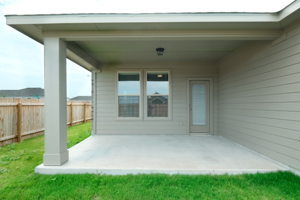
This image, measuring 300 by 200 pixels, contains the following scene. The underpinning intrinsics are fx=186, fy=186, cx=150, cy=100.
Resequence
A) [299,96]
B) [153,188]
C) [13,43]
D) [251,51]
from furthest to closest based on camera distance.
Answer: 1. [13,43]
2. [251,51]
3. [299,96]
4. [153,188]

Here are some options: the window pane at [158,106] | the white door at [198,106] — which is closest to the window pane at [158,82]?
the window pane at [158,106]

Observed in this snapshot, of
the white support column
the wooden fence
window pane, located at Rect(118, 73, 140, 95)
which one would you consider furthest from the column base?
window pane, located at Rect(118, 73, 140, 95)

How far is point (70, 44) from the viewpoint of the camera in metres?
3.89

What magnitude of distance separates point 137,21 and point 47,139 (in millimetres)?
2536

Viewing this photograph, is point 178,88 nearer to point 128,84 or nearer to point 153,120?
point 153,120

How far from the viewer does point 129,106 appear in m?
6.34

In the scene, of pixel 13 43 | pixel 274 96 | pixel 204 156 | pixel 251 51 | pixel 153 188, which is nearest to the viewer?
pixel 153 188

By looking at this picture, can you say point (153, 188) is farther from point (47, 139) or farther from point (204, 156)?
point (47, 139)

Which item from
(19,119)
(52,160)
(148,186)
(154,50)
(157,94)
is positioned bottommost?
(148,186)

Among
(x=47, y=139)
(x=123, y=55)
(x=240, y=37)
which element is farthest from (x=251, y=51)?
(x=47, y=139)

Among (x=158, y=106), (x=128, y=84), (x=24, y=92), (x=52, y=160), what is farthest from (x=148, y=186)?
(x=24, y=92)

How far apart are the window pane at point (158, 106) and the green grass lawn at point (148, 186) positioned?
3.47 meters

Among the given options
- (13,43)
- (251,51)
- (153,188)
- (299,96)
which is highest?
(13,43)

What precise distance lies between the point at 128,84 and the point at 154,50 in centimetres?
188
